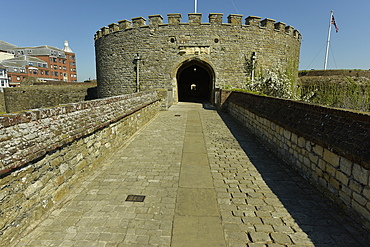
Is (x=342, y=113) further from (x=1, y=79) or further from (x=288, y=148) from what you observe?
(x=1, y=79)

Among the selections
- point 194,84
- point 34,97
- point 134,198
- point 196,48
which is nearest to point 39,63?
point 34,97

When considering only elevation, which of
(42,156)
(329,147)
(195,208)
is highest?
(329,147)

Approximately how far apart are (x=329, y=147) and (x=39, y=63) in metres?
82.1

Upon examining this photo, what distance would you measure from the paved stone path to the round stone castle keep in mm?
12492

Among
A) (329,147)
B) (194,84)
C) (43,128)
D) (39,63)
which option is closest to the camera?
(43,128)

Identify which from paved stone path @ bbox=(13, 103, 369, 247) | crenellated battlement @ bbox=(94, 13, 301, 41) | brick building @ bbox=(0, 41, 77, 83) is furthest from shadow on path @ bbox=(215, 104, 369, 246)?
brick building @ bbox=(0, 41, 77, 83)

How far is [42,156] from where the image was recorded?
321cm

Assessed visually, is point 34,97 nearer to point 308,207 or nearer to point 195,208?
point 195,208

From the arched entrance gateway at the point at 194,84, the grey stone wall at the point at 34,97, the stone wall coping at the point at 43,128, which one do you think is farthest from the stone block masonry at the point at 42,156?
the grey stone wall at the point at 34,97

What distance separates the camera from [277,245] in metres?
2.62

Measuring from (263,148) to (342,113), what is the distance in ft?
10.2

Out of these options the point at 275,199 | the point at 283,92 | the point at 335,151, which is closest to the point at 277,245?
the point at 275,199

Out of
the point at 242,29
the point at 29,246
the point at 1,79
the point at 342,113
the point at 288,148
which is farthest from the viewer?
the point at 1,79

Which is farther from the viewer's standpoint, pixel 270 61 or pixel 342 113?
pixel 270 61
